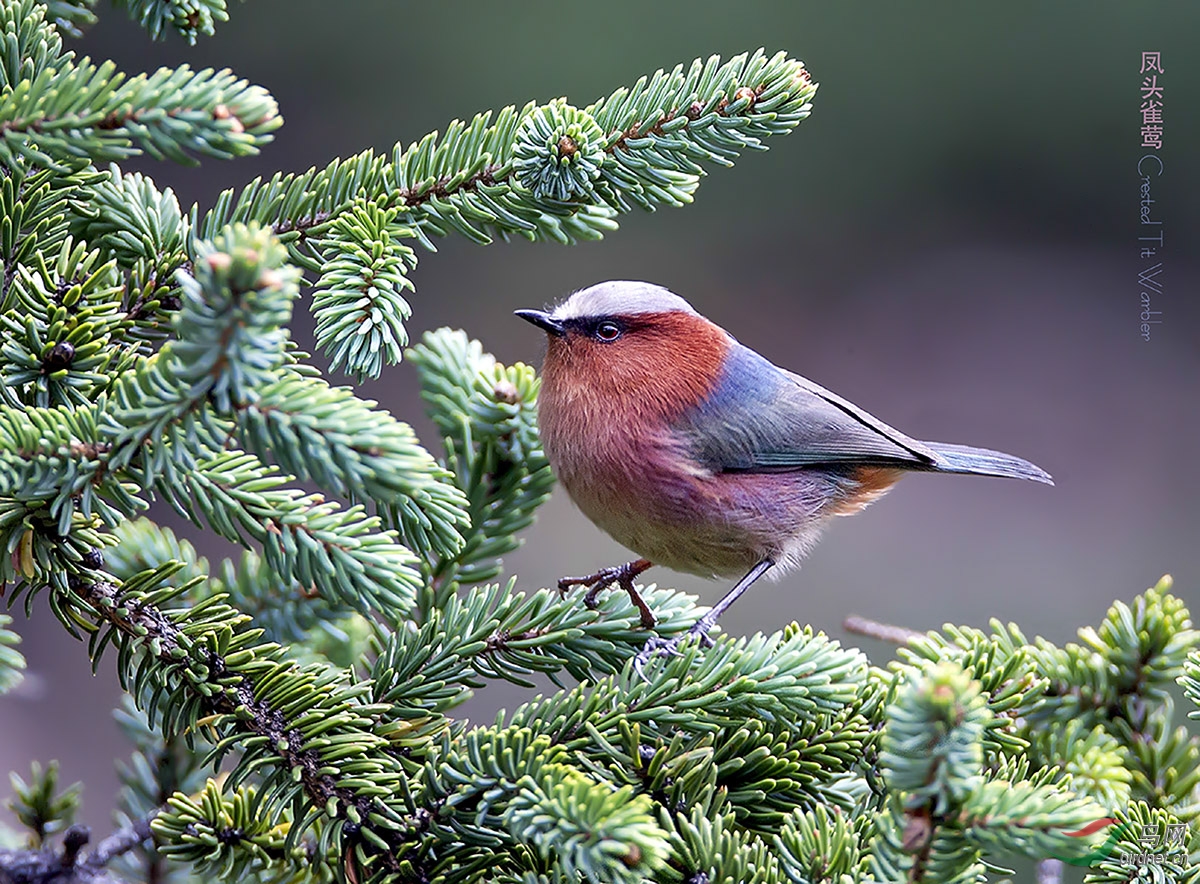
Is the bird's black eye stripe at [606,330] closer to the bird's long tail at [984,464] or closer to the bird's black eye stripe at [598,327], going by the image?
the bird's black eye stripe at [598,327]

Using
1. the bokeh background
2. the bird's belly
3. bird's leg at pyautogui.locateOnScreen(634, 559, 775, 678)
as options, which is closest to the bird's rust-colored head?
the bird's belly

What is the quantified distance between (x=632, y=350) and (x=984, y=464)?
0.96 meters

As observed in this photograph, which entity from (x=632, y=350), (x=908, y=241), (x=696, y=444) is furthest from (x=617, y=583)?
(x=908, y=241)

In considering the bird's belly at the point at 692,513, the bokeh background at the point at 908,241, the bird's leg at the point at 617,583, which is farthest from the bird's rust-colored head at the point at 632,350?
the bokeh background at the point at 908,241

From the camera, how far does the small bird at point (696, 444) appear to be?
232 cm

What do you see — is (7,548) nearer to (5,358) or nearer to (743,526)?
(5,358)

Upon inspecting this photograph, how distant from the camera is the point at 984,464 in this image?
9.07 feet

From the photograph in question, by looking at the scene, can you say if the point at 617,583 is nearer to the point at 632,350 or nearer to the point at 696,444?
the point at 696,444

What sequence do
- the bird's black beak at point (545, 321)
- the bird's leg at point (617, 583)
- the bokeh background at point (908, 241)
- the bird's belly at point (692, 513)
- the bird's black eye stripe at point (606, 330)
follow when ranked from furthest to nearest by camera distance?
the bokeh background at point (908, 241)
the bird's black eye stripe at point (606, 330)
the bird's black beak at point (545, 321)
the bird's belly at point (692, 513)
the bird's leg at point (617, 583)

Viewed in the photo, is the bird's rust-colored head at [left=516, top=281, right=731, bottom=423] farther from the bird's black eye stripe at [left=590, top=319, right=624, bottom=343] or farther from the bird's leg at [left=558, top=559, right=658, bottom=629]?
the bird's leg at [left=558, top=559, right=658, bottom=629]

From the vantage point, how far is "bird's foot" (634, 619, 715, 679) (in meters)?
1.74

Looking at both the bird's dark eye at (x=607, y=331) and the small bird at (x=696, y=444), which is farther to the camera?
the bird's dark eye at (x=607, y=331)

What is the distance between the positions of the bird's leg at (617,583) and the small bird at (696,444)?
92mm

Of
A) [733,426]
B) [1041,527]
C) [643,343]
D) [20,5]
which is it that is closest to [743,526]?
[733,426]
